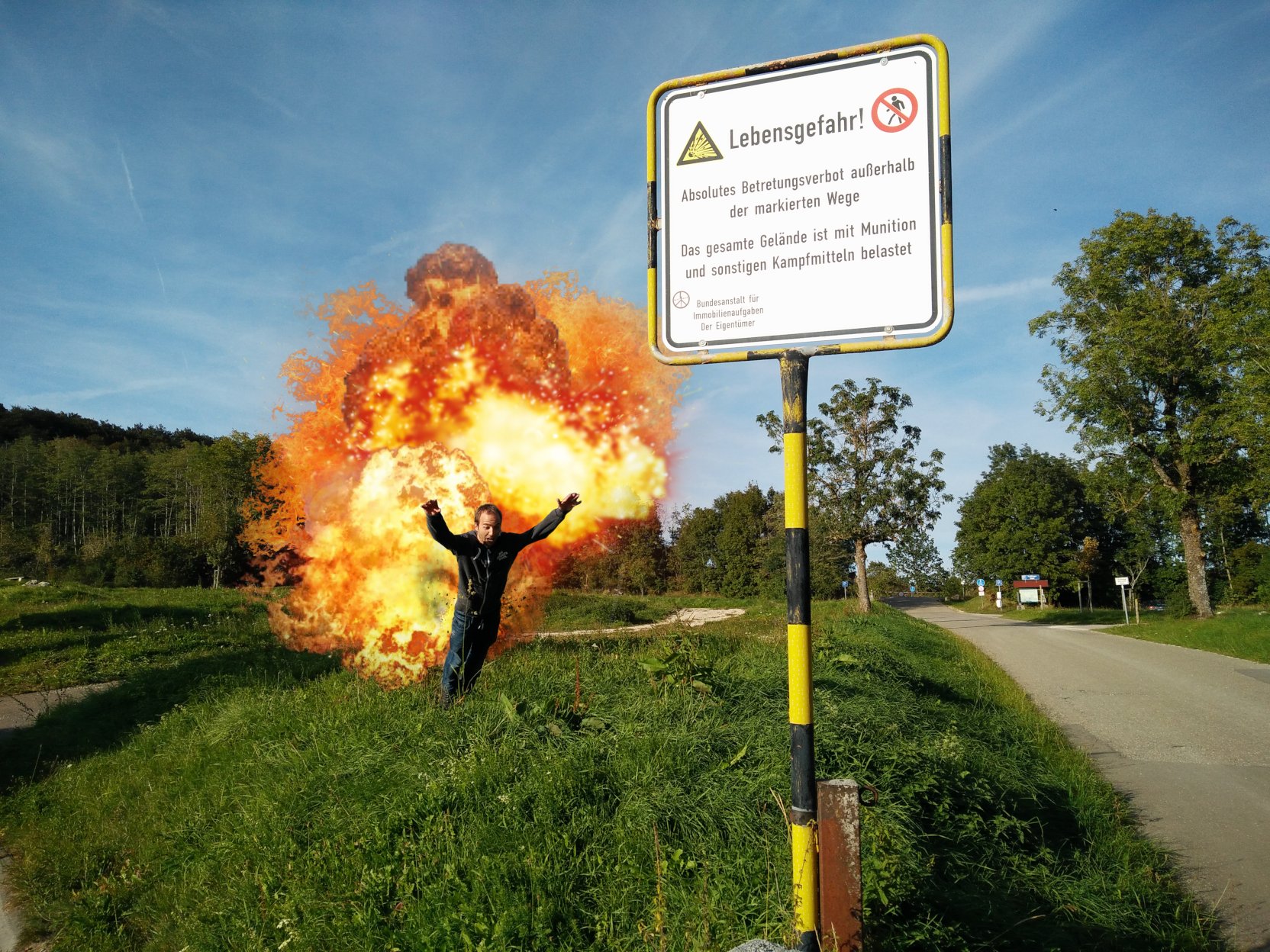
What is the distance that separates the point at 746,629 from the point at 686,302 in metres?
13.4

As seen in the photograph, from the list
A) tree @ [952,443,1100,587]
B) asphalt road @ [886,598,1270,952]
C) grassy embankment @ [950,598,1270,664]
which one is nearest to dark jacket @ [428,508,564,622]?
asphalt road @ [886,598,1270,952]

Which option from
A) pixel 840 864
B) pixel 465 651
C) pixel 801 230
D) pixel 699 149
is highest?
pixel 699 149

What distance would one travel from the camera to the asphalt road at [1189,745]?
5.16 m

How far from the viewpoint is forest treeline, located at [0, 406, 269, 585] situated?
3988 centimetres

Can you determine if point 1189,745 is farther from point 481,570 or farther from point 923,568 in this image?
point 923,568

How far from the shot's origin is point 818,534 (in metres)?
30.9

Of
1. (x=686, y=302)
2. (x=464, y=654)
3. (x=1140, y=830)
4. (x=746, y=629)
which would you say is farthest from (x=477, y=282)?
(x=746, y=629)

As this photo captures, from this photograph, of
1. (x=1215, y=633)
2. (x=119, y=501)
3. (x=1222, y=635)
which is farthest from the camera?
(x=119, y=501)

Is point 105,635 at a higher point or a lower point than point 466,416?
lower

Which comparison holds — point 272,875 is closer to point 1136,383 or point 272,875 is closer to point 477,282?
point 477,282

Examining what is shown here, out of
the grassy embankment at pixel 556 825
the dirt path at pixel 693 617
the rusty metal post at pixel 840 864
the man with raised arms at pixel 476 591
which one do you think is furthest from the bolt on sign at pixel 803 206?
the dirt path at pixel 693 617

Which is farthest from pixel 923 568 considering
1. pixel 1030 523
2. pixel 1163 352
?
pixel 1163 352

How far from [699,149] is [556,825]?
3.37 m

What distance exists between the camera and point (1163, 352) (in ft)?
96.6
